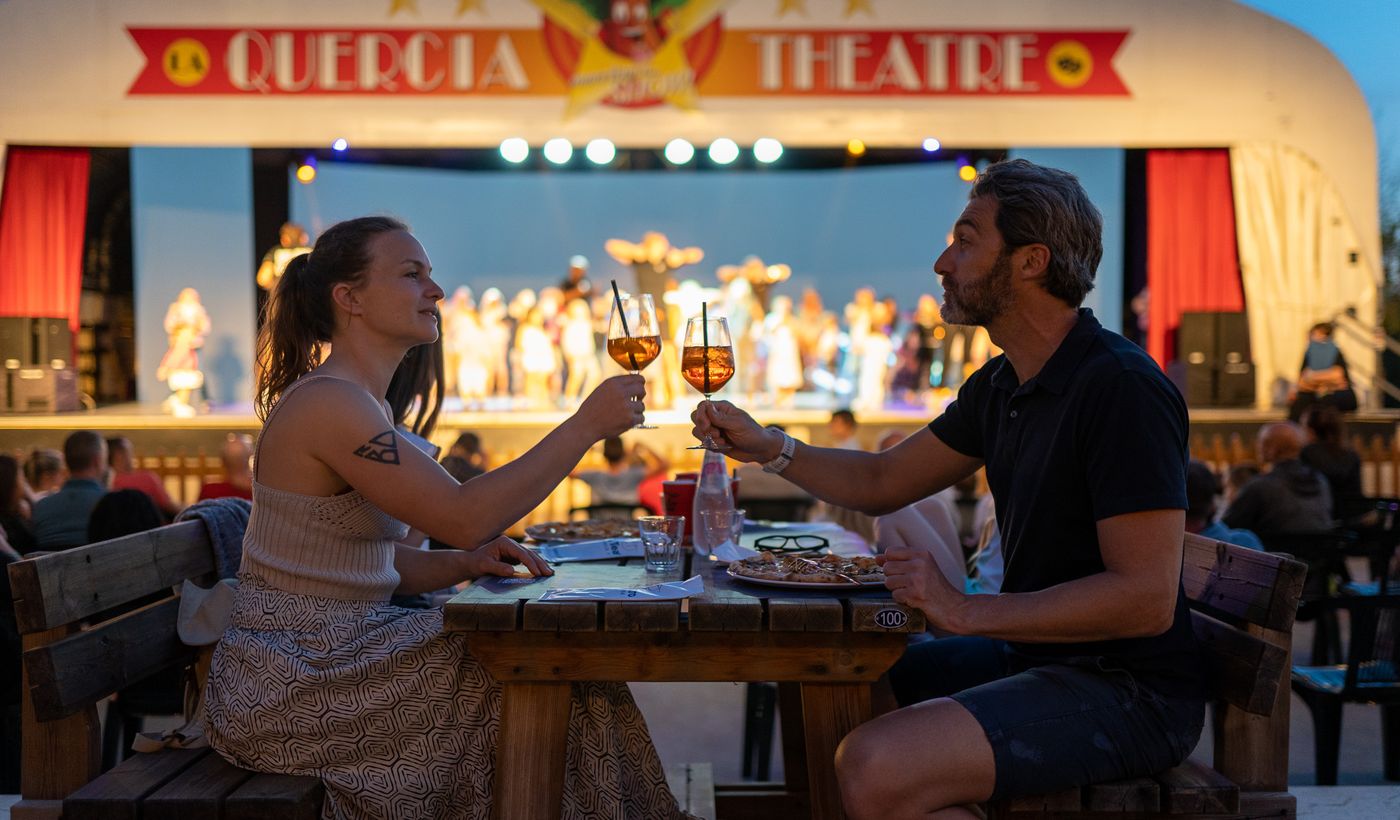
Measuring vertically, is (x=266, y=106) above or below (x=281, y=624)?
above

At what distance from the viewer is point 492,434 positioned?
1080cm

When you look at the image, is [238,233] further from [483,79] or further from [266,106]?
[483,79]

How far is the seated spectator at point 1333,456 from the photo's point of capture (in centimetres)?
591

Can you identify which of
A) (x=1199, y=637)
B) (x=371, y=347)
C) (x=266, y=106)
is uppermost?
(x=266, y=106)

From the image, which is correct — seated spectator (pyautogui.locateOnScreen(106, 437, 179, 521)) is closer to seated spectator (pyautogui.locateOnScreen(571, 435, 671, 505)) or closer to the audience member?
seated spectator (pyautogui.locateOnScreen(571, 435, 671, 505))

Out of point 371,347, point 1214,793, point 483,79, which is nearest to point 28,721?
point 371,347

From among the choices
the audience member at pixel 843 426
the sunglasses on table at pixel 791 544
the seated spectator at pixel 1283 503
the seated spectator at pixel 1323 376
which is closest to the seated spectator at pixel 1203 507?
the seated spectator at pixel 1283 503

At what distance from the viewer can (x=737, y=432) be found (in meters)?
2.40

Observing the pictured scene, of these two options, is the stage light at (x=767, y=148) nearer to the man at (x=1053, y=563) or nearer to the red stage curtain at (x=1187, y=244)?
the red stage curtain at (x=1187, y=244)

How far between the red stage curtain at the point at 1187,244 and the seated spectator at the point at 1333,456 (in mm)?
6706

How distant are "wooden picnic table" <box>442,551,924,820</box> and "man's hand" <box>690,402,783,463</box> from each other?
0.48 m

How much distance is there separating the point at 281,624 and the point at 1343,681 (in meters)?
2.97

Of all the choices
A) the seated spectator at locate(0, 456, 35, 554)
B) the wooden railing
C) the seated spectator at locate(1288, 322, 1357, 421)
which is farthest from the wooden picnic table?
the seated spectator at locate(1288, 322, 1357, 421)

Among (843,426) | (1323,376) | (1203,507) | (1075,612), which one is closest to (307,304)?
(1075,612)
